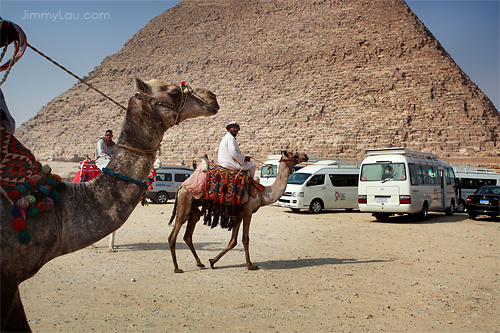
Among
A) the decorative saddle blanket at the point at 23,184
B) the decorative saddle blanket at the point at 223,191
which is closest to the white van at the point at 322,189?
the decorative saddle blanket at the point at 223,191

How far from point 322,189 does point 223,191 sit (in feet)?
34.9

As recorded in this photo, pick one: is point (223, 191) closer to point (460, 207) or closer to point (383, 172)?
point (383, 172)

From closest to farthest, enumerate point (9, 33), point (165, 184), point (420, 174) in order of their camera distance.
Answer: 1. point (9, 33)
2. point (420, 174)
3. point (165, 184)

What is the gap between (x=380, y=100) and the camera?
82625 mm

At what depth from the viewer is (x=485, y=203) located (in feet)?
43.1

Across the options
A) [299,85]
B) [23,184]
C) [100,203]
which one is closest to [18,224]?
[23,184]

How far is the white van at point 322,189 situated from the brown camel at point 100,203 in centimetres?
1287

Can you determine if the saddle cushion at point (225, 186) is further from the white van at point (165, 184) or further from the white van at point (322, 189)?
the white van at point (165, 184)

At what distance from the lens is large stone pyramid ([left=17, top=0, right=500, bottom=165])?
245ft

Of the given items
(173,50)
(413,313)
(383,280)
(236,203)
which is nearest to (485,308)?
(413,313)

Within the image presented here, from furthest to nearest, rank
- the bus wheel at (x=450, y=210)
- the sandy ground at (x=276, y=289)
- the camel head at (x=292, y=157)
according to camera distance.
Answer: the bus wheel at (x=450, y=210) → the camel head at (x=292, y=157) → the sandy ground at (x=276, y=289)

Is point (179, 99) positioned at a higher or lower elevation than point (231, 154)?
higher

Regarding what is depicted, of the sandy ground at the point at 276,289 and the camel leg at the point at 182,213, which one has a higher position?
the camel leg at the point at 182,213

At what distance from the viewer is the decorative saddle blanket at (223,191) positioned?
5426 mm
